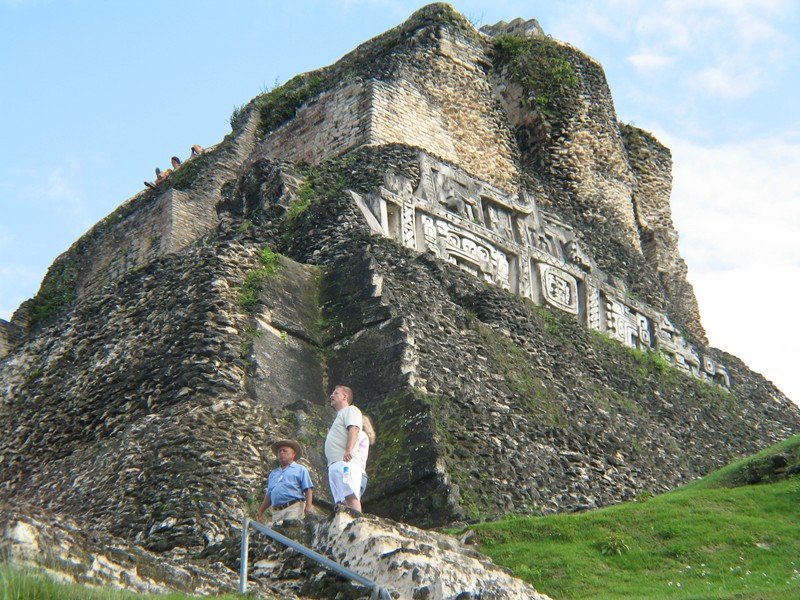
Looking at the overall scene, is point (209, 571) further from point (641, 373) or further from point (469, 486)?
point (641, 373)

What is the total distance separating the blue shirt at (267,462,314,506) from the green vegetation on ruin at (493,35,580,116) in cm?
1744

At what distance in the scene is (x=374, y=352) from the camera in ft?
48.5

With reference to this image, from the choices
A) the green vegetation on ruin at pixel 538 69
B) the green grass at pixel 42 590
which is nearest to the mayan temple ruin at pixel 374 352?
the green vegetation on ruin at pixel 538 69

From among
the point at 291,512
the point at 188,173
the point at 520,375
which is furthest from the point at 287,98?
the point at 291,512

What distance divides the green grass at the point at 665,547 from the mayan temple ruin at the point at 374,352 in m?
0.72

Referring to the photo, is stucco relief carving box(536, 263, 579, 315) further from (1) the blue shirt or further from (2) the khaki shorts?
(2) the khaki shorts

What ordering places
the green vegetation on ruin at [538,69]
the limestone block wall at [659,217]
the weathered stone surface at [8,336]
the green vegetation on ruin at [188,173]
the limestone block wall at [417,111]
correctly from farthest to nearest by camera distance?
the limestone block wall at [659,217]
the green vegetation on ruin at [538,69]
the green vegetation on ruin at [188,173]
the weathered stone surface at [8,336]
the limestone block wall at [417,111]

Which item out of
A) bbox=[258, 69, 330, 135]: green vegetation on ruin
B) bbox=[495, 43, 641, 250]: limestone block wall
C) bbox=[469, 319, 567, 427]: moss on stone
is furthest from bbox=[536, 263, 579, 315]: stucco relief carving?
bbox=[258, 69, 330, 135]: green vegetation on ruin

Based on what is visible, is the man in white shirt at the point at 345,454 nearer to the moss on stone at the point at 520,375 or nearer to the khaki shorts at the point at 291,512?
the khaki shorts at the point at 291,512

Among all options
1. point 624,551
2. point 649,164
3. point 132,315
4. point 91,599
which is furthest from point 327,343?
Answer: point 649,164

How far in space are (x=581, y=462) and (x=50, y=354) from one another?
6.62 m

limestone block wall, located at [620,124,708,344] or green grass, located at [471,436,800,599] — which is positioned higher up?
limestone block wall, located at [620,124,708,344]

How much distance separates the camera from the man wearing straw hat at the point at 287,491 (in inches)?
415

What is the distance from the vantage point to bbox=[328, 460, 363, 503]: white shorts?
10695 mm
